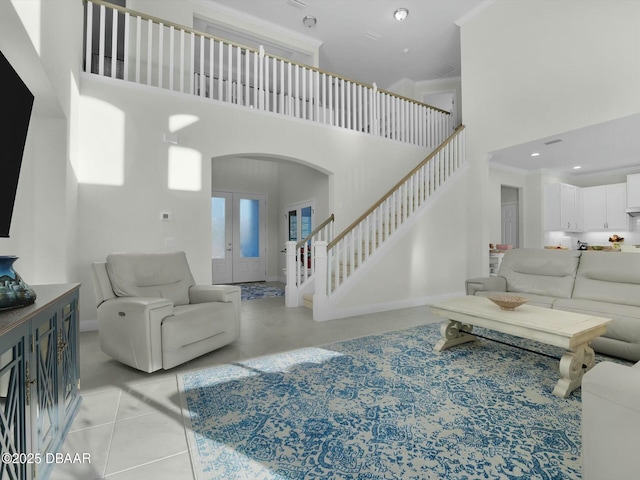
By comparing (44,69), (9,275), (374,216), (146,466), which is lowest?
(146,466)

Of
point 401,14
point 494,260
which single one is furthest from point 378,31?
point 494,260

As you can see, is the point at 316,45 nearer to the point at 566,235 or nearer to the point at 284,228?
the point at 284,228

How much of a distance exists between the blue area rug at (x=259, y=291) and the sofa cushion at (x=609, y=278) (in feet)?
15.4

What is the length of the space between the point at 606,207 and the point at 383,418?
8386 millimetres

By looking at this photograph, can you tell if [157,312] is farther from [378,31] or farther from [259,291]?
[378,31]

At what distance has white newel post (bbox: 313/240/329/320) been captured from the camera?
14.2ft

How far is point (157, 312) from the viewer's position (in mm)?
2592

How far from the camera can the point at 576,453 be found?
63.8 inches

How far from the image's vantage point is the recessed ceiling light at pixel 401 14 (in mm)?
5935

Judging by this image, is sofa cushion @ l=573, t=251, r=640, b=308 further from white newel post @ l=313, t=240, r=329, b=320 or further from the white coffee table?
white newel post @ l=313, t=240, r=329, b=320

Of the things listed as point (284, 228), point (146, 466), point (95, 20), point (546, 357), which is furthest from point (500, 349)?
point (95, 20)

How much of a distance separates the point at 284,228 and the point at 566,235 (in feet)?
23.3

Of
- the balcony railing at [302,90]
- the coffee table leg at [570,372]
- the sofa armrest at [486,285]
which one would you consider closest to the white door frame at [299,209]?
the balcony railing at [302,90]

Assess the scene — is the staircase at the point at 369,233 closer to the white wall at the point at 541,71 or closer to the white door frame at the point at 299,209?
the white wall at the point at 541,71
